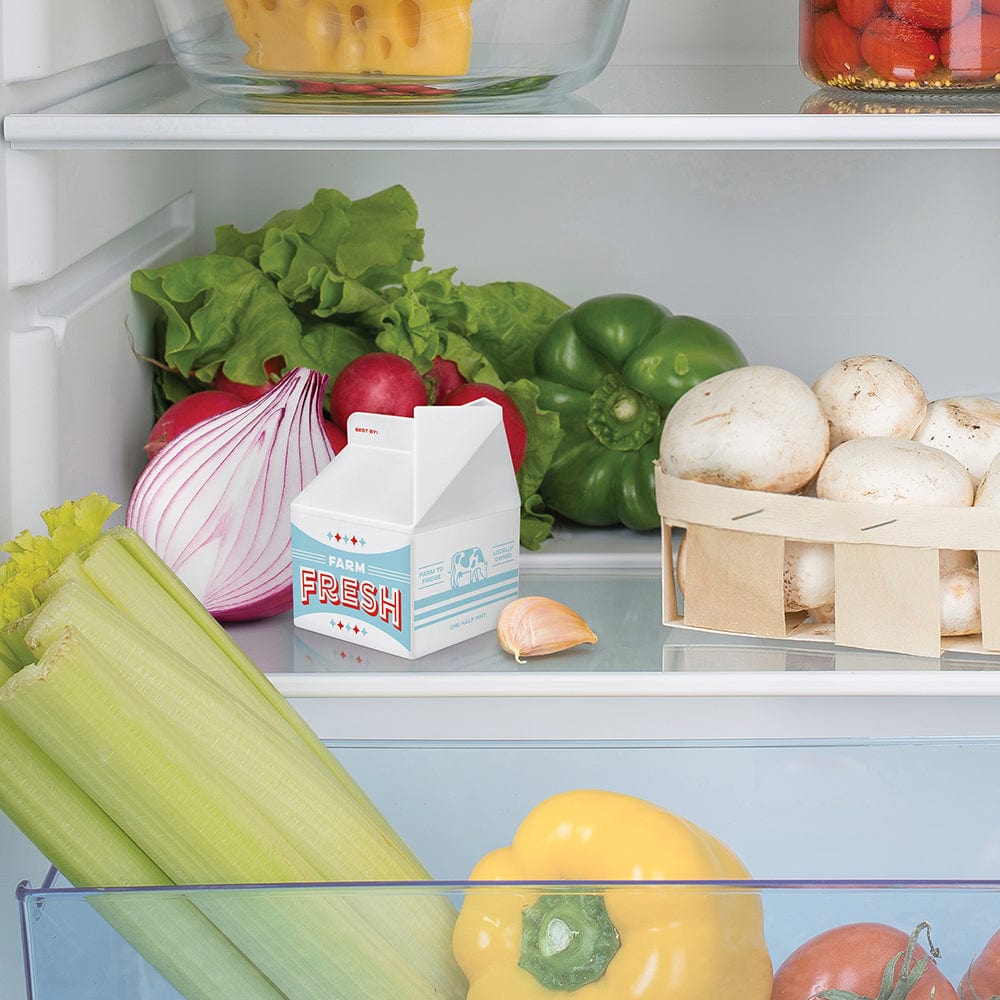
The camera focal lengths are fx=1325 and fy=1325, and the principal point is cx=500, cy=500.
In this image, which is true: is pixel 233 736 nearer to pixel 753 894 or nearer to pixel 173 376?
pixel 753 894

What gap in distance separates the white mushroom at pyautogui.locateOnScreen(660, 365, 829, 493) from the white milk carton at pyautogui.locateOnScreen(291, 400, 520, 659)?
134mm

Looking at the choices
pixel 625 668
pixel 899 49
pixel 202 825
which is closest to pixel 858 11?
pixel 899 49

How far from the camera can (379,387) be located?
1.08 meters

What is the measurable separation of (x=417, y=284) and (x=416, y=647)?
1.29 feet

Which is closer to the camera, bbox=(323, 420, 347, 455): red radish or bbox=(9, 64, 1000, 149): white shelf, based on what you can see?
bbox=(9, 64, 1000, 149): white shelf

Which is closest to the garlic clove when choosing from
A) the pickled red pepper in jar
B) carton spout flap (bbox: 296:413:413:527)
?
carton spout flap (bbox: 296:413:413:527)

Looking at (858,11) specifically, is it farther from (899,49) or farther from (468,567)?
(468,567)

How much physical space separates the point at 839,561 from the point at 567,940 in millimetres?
400

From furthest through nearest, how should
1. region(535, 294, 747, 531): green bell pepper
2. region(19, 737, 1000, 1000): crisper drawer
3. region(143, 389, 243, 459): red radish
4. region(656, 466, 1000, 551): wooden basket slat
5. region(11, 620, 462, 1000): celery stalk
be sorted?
region(535, 294, 747, 531): green bell pepper → region(143, 389, 243, 459): red radish → region(656, 466, 1000, 551): wooden basket slat → region(19, 737, 1000, 1000): crisper drawer → region(11, 620, 462, 1000): celery stalk

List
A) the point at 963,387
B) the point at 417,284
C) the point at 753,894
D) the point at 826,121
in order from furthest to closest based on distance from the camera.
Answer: the point at 963,387 < the point at 417,284 < the point at 826,121 < the point at 753,894

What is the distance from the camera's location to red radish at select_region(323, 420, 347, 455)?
1.08m

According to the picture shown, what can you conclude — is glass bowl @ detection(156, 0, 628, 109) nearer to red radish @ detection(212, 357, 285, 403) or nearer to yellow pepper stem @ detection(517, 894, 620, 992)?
red radish @ detection(212, 357, 285, 403)

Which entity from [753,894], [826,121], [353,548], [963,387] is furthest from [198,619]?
[963,387]

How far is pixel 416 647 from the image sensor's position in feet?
2.96
